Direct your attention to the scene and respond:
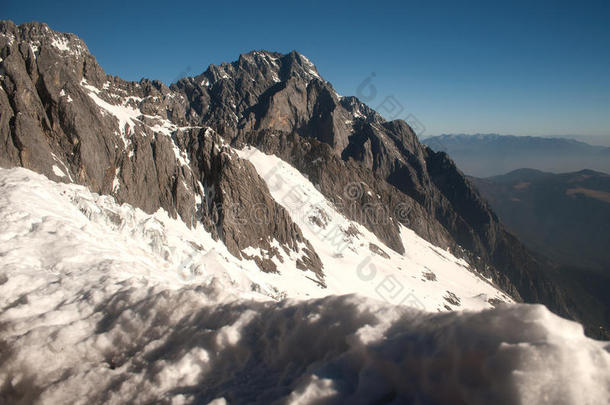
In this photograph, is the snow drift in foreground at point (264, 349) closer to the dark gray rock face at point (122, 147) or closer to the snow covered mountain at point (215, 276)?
the snow covered mountain at point (215, 276)

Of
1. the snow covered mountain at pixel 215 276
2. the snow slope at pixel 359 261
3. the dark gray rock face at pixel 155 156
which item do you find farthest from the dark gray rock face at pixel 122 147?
the snow slope at pixel 359 261

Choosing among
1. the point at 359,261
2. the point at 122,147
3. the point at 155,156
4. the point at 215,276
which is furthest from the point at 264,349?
the point at 359,261

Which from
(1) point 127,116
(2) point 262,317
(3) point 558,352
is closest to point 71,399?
(2) point 262,317

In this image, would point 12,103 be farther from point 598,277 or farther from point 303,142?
point 598,277

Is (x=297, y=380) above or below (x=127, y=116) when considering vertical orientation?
below

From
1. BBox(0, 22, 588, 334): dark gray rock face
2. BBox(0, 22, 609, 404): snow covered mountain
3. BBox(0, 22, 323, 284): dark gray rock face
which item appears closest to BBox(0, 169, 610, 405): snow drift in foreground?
BBox(0, 22, 609, 404): snow covered mountain

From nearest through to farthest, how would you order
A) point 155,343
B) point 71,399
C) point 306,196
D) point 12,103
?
point 71,399 < point 155,343 < point 12,103 < point 306,196
